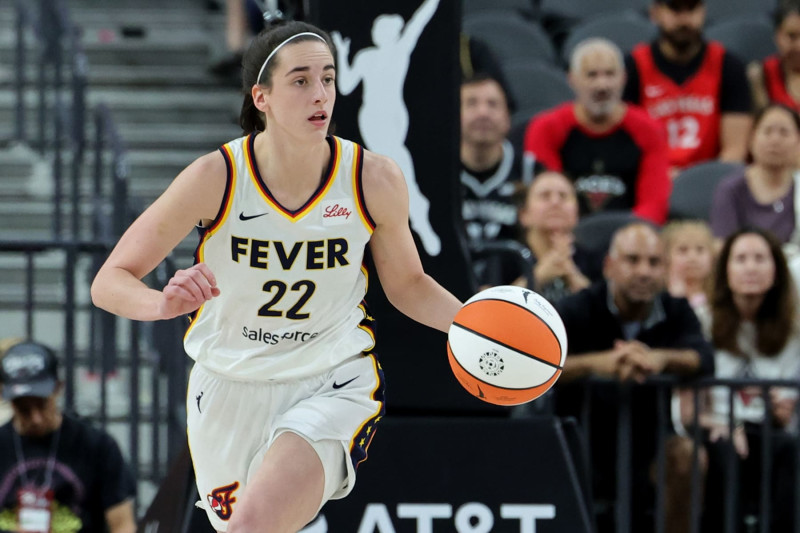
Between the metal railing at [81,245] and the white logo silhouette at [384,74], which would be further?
the metal railing at [81,245]

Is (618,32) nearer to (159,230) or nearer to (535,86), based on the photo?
(535,86)

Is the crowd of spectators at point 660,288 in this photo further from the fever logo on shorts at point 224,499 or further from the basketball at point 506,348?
the fever logo on shorts at point 224,499

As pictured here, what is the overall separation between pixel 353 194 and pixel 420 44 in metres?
1.24

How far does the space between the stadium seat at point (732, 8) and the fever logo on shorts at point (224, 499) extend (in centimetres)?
806

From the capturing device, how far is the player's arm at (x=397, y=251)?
4.38m

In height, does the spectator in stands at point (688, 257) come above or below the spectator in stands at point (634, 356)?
above

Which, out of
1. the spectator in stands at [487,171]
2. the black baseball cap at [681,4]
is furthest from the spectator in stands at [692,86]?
the spectator in stands at [487,171]

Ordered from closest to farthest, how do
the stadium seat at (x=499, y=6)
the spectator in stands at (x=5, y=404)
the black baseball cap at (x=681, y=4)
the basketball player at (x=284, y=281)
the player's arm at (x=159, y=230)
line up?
the player's arm at (x=159, y=230), the basketball player at (x=284, y=281), the spectator in stands at (x=5, y=404), the black baseball cap at (x=681, y=4), the stadium seat at (x=499, y=6)

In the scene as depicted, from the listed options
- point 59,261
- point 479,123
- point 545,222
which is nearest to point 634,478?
point 545,222

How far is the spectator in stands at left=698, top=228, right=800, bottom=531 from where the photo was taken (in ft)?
21.7

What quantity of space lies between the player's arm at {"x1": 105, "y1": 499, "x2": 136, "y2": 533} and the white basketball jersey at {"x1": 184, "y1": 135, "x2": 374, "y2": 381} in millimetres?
2383

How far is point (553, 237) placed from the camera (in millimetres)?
7305

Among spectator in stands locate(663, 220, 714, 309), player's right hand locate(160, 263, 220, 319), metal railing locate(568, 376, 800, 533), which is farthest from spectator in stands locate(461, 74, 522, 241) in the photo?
player's right hand locate(160, 263, 220, 319)

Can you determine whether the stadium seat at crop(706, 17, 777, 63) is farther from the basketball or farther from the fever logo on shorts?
the fever logo on shorts
